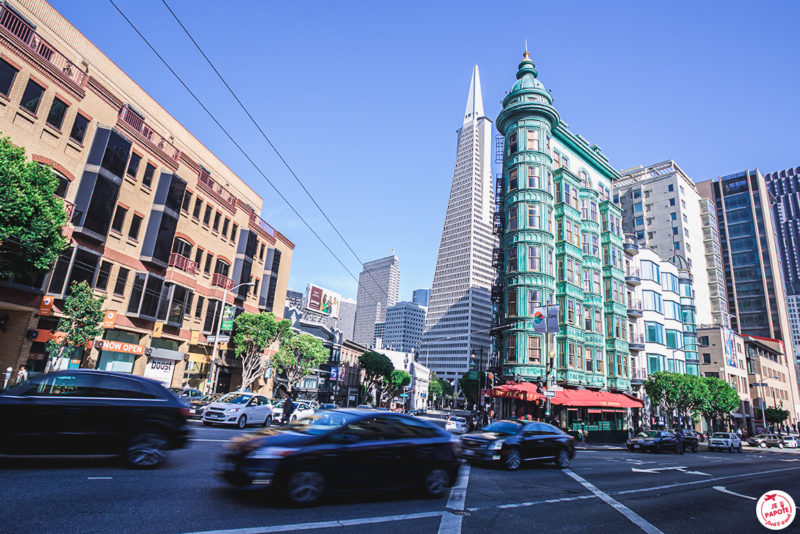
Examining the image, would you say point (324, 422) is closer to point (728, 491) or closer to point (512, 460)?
point (512, 460)

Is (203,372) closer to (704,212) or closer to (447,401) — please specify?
(704,212)

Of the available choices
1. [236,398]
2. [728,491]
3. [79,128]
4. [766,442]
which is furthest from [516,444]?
[766,442]

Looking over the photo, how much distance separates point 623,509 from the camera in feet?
26.2

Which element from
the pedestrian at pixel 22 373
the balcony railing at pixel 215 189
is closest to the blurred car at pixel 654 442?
the pedestrian at pixel 22 373

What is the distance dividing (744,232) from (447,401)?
11076 centimetres

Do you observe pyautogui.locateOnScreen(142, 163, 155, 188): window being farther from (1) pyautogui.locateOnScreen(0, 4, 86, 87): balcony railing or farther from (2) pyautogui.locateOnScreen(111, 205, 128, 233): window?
(1) pyautogui.locateOnScreen(0, 4, 86, 87): balcony railing

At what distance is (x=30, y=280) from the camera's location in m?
20.8

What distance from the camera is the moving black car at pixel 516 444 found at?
12.1 meters

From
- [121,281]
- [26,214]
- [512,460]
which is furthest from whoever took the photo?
[121,281]

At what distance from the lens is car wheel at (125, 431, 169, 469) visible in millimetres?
7855

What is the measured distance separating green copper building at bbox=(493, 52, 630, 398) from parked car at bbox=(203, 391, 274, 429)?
2039cm

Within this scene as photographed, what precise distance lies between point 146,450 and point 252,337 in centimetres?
2954

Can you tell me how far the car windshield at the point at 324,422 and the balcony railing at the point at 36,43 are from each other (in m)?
25.6
